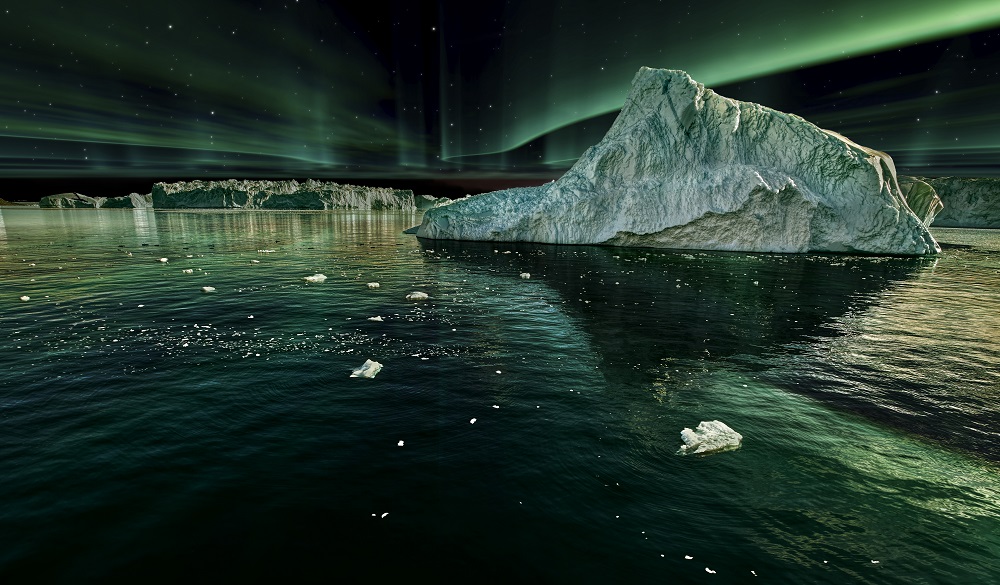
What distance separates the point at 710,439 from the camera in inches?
256

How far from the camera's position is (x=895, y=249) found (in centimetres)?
3753

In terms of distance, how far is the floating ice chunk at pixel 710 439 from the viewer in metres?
6.41

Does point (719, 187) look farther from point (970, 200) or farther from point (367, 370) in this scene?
point (970, 200)

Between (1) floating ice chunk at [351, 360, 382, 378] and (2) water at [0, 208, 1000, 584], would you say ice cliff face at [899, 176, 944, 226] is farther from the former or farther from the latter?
(1) floating ice chunk at [351, 360, 382, 378]

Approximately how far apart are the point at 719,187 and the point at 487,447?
121 feet

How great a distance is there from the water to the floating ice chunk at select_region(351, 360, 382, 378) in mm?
245

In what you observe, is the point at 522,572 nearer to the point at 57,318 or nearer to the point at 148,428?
the point at 148,428

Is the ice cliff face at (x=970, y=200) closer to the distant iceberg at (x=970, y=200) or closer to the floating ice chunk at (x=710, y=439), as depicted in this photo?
the distant iceberg at (x=970, y=200)

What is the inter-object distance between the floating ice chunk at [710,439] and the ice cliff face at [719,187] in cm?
3394

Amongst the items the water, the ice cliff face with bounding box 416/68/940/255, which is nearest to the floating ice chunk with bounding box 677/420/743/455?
the water

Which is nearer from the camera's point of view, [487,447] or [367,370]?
[487,447]

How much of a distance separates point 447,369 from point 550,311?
22.0 feet

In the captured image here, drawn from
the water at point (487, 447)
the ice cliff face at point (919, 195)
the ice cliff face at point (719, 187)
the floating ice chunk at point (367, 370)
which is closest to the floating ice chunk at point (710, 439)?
the water at point (487, 447)

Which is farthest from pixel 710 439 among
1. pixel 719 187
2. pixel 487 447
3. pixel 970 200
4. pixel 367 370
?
pixel 970 200
